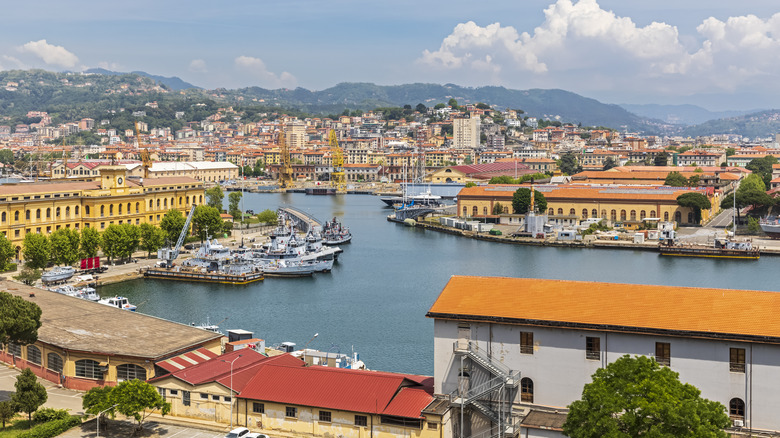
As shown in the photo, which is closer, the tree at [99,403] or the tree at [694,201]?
the tree at [99,403]

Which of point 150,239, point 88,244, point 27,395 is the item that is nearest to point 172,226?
point 150,239

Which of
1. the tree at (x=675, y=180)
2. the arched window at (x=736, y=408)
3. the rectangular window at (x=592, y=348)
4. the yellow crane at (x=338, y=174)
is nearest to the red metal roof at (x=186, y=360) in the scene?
the rectangular window at (x=592, y=348)

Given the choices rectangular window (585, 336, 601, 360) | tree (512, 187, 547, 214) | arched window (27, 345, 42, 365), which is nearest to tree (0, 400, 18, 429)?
arched window (27, 345, 42, 365)

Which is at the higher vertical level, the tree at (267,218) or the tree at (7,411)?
the tree at (267,218)

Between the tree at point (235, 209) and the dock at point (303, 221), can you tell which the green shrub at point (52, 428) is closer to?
the dock at point (303, 221)

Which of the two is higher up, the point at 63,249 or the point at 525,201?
the point at 525,201

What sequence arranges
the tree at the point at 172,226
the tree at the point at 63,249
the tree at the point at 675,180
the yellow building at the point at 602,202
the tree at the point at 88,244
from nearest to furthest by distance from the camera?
the tree at the point at 63,249, the tree at the point at 88,244, the tree at the point at 172,226, the yellow building at the point at 602,202, the tree at the point at 675,180

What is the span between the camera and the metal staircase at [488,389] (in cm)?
856

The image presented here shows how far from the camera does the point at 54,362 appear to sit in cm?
1109

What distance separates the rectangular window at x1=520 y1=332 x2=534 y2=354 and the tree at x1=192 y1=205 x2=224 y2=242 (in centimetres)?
2101

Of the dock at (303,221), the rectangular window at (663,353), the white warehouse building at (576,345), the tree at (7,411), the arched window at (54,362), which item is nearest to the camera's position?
the white warehouse building at (576,345)

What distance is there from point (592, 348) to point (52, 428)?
230 inches

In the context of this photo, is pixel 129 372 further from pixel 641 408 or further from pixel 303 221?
pixel 303 221

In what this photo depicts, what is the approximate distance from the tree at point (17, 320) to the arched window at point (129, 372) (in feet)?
3.72
